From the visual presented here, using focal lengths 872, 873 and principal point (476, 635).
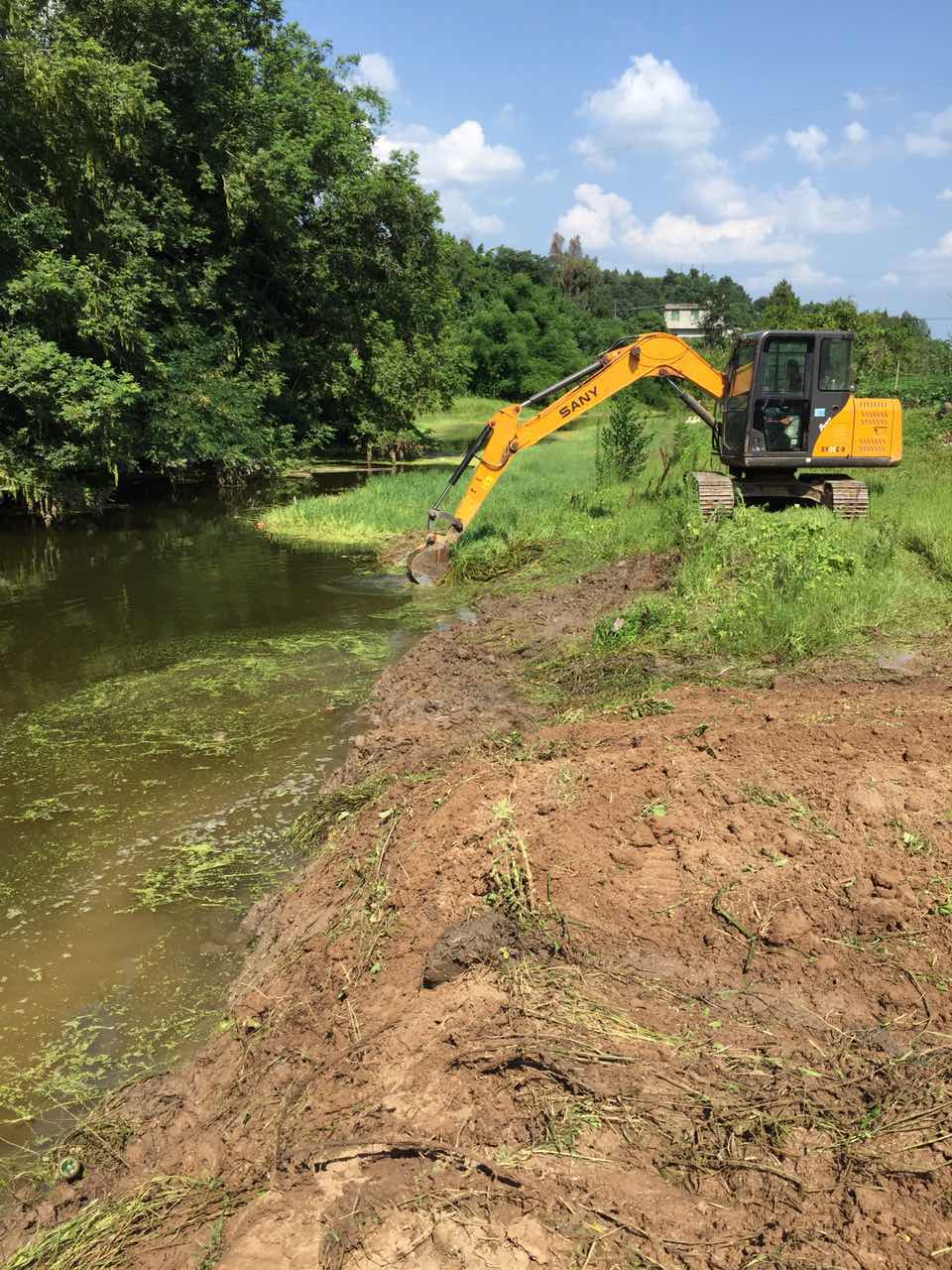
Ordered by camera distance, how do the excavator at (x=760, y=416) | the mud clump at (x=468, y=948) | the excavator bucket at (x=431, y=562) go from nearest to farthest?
the mud clump at (x=468, y=948), the excavator at (x=760, y=416), the excavator bucket at (x=431, y=562)

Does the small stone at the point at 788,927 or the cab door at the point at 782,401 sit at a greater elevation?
the cab door at the point at 782,401

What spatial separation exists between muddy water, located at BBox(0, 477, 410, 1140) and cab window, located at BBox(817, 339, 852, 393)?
714 cm

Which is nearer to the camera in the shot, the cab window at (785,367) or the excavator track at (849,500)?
the cab window at (785,367)

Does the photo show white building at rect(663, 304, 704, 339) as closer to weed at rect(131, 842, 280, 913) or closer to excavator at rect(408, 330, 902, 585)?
excavator at rect(408, 330, 902, 585)

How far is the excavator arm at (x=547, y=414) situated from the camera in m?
12.3

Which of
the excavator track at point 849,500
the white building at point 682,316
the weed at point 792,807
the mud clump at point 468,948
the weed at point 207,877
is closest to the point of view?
the mud clump at point 468,948

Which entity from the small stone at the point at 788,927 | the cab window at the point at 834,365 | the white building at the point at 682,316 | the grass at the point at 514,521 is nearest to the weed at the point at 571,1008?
the small stone at the point at 788,927

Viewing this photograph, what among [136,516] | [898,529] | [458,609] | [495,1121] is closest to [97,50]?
[136,516]

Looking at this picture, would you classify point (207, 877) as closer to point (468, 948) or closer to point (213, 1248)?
point (468, 948)

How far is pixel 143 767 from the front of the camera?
7.37 metres

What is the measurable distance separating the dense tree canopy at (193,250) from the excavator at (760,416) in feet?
28.2

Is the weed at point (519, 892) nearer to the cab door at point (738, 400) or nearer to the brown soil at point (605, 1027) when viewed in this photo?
the brown soil at point (605, 1027)

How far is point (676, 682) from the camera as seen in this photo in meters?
7.52

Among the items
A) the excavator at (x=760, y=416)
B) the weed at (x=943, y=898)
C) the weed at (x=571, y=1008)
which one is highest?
the excavator at (x=760, y=416)
